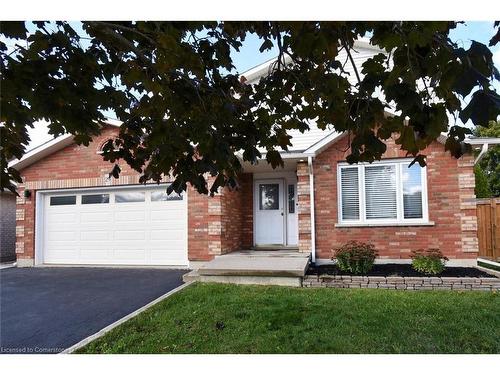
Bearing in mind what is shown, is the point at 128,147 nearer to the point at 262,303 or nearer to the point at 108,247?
the point at 262,303

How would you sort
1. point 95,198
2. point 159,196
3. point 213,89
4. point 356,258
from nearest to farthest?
point 213,89 < point 356,258 < point 159,196 < point 95,198

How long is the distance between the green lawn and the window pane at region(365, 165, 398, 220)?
109 inches

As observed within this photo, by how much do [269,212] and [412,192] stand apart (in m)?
4.39

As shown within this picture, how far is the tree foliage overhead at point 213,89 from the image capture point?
253cm

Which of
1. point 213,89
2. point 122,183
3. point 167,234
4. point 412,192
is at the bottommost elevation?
point 167,234

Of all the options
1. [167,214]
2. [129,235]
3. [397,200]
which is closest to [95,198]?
[129,235]

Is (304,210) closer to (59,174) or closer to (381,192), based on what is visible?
(381,192)

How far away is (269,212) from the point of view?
38.7ft

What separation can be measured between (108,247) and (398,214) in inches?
332

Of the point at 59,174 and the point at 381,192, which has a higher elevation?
the point at 59,174

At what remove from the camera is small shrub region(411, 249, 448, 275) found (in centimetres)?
803

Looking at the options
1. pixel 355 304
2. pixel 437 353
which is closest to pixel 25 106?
pixel 437 353

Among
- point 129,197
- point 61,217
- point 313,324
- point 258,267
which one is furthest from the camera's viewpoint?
point 61,217

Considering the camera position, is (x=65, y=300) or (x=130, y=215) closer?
(x=65, y=300)
